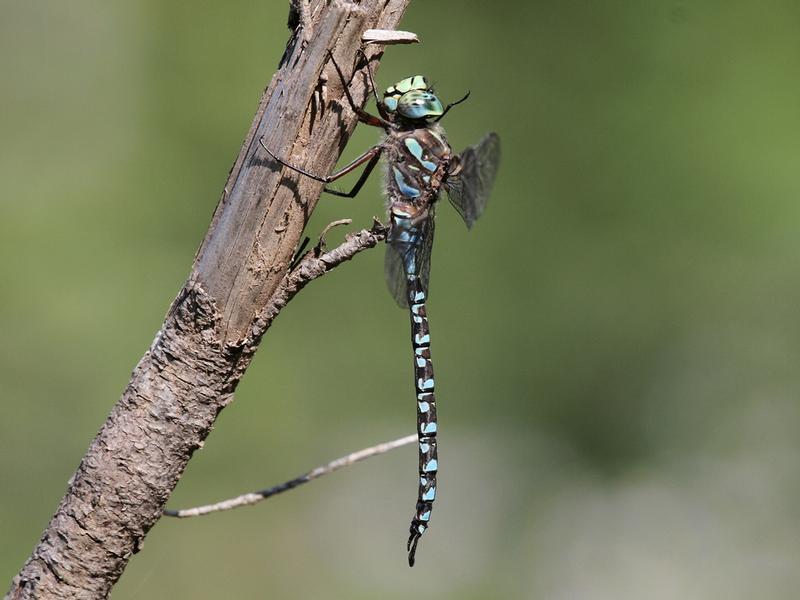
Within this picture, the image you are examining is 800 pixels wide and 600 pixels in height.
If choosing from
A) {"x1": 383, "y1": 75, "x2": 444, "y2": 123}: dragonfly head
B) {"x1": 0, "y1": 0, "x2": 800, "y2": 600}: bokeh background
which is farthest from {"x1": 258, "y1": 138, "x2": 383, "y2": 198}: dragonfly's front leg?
{"x1": 0, "y1": 0, "x2": 800, "y2": 600}: bokeh background

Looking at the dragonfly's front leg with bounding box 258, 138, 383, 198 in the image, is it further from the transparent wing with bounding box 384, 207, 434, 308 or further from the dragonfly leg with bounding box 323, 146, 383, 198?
the transparent wing with bounding box 384, 207, 434, 308

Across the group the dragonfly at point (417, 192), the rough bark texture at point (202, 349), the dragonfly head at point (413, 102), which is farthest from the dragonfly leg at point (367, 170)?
the rough bark texture at point (202, 349)

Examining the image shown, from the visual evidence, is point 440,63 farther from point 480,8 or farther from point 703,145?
point 703,145

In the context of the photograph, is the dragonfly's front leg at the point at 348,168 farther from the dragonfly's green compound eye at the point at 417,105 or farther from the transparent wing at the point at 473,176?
the transparent wing at the point at 473,176

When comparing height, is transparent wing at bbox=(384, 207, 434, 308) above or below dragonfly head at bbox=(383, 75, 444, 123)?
below

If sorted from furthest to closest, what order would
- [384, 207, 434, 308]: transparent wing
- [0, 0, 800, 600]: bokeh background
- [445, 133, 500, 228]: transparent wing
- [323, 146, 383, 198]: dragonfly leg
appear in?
[0, 0, 800, 600]: bokeh background, [445, 133, 500, 228]: transparent wing, [384, 207, 434, 308]: transparent wing, [323, 146, 383, 198]: dragonfly leg

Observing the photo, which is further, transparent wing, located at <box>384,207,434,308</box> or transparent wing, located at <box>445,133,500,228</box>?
transparent wing, located at <box>445,133,500,228</box>

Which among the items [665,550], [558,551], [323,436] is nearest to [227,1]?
[323,436]
